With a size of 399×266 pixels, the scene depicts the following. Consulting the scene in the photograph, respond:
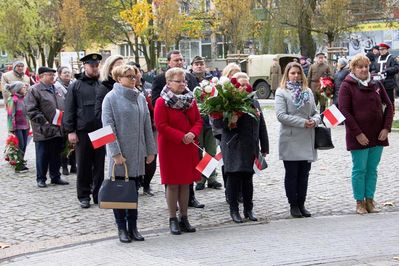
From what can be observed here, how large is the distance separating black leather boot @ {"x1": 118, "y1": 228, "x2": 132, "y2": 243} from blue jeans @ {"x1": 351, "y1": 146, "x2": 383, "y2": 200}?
304 cm

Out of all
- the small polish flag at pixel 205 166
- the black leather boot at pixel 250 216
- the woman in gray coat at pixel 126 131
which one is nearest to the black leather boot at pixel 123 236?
the woman in gray coat at pixel 126 131

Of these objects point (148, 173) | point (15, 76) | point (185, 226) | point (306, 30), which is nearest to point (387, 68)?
point (15, 76)

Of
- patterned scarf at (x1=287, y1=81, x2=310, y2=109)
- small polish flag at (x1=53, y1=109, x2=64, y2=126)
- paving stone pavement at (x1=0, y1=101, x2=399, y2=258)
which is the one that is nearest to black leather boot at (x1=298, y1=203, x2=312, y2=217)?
paving stone pavement at (x1=0, y1=101, x2=399, y2=258)

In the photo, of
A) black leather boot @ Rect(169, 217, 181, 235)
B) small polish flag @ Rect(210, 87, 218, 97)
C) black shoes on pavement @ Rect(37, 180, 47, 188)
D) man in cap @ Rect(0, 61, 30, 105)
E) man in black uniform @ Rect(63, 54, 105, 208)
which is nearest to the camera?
black leather boot @ Rect(169, 217, 181, 235)

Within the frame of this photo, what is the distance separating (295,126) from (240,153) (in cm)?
78

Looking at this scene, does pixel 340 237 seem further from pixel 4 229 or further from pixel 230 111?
pixel 4 229

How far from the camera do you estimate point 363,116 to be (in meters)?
8.85

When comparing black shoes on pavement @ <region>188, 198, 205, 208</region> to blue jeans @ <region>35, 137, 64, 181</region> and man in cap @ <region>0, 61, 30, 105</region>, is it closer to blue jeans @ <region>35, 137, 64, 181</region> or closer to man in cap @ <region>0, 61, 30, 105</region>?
blue jeans @ <region>35, 137, 64, 181</region>

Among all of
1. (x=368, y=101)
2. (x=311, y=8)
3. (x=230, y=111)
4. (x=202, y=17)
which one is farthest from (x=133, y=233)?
(x=202, y=17)

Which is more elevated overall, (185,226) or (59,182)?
(185,226)

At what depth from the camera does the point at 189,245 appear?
7.48 metres

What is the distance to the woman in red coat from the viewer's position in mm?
7926

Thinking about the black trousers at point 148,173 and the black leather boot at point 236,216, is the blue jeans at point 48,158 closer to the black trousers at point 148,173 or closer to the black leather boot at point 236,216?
the black trousers at point 148,173

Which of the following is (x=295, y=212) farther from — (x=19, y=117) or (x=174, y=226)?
(x=19, y=117)
